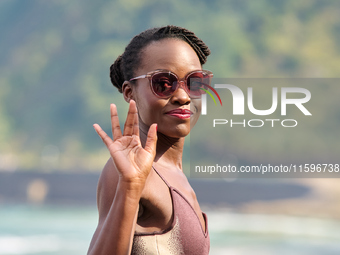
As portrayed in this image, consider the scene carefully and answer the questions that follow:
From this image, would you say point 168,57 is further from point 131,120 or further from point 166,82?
point 131,120

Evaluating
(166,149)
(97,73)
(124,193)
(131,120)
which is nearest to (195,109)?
(166,149)

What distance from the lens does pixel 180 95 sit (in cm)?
198

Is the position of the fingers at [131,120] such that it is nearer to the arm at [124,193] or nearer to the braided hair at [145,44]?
the arm at [124,193]

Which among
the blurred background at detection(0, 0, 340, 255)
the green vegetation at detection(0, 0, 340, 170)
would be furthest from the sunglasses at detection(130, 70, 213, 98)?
the green vegetation at detection(0, 0, 340, 170)

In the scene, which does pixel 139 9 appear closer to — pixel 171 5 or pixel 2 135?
pixel 171 5

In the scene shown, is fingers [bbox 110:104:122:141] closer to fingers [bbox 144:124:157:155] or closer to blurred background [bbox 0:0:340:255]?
fingers [bbox 144:124:157:155]

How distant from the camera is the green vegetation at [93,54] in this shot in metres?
34.2

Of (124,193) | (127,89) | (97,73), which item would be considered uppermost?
(97,73)

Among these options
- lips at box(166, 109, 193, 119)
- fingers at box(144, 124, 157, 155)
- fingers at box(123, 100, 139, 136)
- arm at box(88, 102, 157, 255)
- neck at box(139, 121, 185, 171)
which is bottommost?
arm at box(88, 102, 157, 255)

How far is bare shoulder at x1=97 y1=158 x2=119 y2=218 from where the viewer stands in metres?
1.75

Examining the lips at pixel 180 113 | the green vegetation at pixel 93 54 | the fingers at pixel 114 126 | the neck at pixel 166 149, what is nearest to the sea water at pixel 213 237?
the neck at pixel 166 149

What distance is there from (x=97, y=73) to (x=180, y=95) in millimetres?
42074

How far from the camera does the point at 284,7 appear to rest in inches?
1481

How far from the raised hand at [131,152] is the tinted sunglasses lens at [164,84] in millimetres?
270
